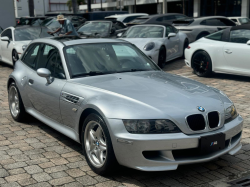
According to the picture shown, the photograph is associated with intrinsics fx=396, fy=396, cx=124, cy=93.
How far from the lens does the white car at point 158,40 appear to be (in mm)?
11852

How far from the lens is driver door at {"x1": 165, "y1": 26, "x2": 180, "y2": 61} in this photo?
12758 mm

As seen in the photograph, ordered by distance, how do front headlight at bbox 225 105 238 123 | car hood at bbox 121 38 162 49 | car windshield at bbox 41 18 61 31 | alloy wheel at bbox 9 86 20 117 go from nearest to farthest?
1. front headlight at bbox 225 105 238 123
2. alloy wheel at bbox 9 86 20 117
3. car hood at bbox 121 38 162 49
4. car windshield at bbox 41 18 61 31

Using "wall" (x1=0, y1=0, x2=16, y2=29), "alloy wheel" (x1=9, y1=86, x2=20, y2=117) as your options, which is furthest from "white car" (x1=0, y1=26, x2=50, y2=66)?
"wall" (x1=0, y1=0, x2=16, y2=29)

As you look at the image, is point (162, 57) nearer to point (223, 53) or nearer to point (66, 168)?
point (223, 53)

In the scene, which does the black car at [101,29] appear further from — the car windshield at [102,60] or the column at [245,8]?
the column at [245,8]

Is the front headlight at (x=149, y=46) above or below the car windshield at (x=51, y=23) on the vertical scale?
below

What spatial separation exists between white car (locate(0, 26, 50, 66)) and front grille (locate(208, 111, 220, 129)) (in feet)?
30.9

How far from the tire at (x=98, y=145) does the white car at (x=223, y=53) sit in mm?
6149

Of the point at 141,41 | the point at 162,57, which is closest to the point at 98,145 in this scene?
the point at 141,41

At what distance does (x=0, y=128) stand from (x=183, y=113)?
3.44 metres

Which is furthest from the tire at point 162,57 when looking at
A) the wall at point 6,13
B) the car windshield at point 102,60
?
the wall at point 6,13

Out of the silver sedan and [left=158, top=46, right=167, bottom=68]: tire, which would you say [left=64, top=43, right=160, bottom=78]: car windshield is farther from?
[left=158, top=46, right=167, bottom=68]: tire

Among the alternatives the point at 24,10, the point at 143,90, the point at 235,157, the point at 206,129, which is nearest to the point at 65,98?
the point at 143,90

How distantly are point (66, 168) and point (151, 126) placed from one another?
50.3 inches
